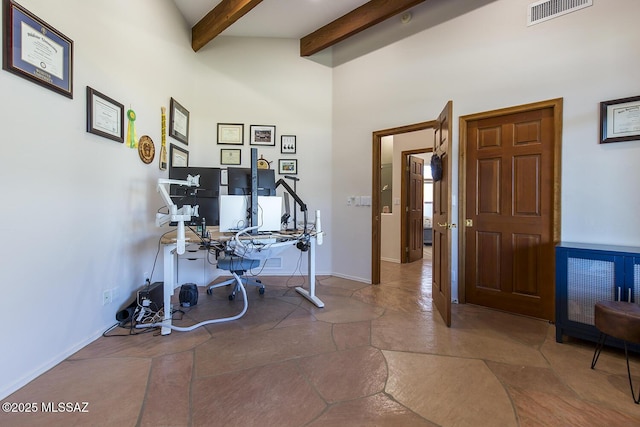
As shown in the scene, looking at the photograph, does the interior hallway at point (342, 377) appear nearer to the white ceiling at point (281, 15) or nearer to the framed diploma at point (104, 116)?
the framed diploma at point (104, 116)

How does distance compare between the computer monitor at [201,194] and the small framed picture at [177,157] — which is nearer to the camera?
the computer monitor at [201,194]

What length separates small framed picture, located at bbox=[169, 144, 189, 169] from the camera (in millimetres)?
3334

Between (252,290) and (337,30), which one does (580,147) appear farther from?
(252,290)

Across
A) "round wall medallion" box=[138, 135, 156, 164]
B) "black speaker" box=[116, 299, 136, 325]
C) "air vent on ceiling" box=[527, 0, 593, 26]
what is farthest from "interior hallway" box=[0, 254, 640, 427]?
"air vent on ceiling" box=[527, 0, 593, 26]

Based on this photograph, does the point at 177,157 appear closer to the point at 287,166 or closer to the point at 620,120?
the point at 287,166

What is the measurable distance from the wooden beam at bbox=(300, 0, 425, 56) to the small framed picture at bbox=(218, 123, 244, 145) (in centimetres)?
143

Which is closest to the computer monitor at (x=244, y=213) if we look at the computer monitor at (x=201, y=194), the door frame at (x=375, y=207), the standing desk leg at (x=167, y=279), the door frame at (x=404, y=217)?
the computer monitor at (x=201, y=194)

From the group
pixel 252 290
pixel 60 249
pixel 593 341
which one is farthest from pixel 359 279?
pixel 60 249

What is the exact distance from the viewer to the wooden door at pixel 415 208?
17.7 ft

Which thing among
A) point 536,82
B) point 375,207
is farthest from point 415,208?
point 536,82

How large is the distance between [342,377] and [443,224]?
1.66 metres

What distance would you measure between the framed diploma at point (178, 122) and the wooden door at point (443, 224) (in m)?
2.99

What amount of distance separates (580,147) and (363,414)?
9.17 feet

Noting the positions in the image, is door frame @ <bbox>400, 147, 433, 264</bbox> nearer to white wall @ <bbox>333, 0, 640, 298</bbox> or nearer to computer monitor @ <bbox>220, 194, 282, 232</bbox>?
white wall @ <bbox>333, 0, 640, 298</bbox>
